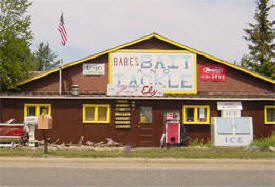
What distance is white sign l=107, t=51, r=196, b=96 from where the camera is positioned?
1752 centimetres

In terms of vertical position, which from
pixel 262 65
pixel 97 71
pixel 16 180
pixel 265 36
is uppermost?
pixel 265 36

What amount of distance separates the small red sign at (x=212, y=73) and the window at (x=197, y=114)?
172cm

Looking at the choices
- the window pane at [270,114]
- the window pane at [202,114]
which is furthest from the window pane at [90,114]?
→ the window pane at [270,114]

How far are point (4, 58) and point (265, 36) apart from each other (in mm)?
34806

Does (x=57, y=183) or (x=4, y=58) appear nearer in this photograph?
(x=57, y=183)

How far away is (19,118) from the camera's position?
17.1 metres

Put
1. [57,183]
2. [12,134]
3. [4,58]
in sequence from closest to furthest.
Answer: [57,183] → [12,134] → [4,58]

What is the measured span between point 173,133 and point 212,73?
13.9 feet

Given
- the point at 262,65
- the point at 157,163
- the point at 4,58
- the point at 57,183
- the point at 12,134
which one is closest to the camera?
the point at 57,183

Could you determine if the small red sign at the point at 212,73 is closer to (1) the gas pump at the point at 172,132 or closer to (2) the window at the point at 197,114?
(2) the window at the point at 197,114

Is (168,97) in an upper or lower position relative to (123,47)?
lower

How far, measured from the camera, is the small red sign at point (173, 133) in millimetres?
16656

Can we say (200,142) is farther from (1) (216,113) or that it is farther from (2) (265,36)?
(2) (265,36)

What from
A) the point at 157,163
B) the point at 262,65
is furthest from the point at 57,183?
the point at 262,65
